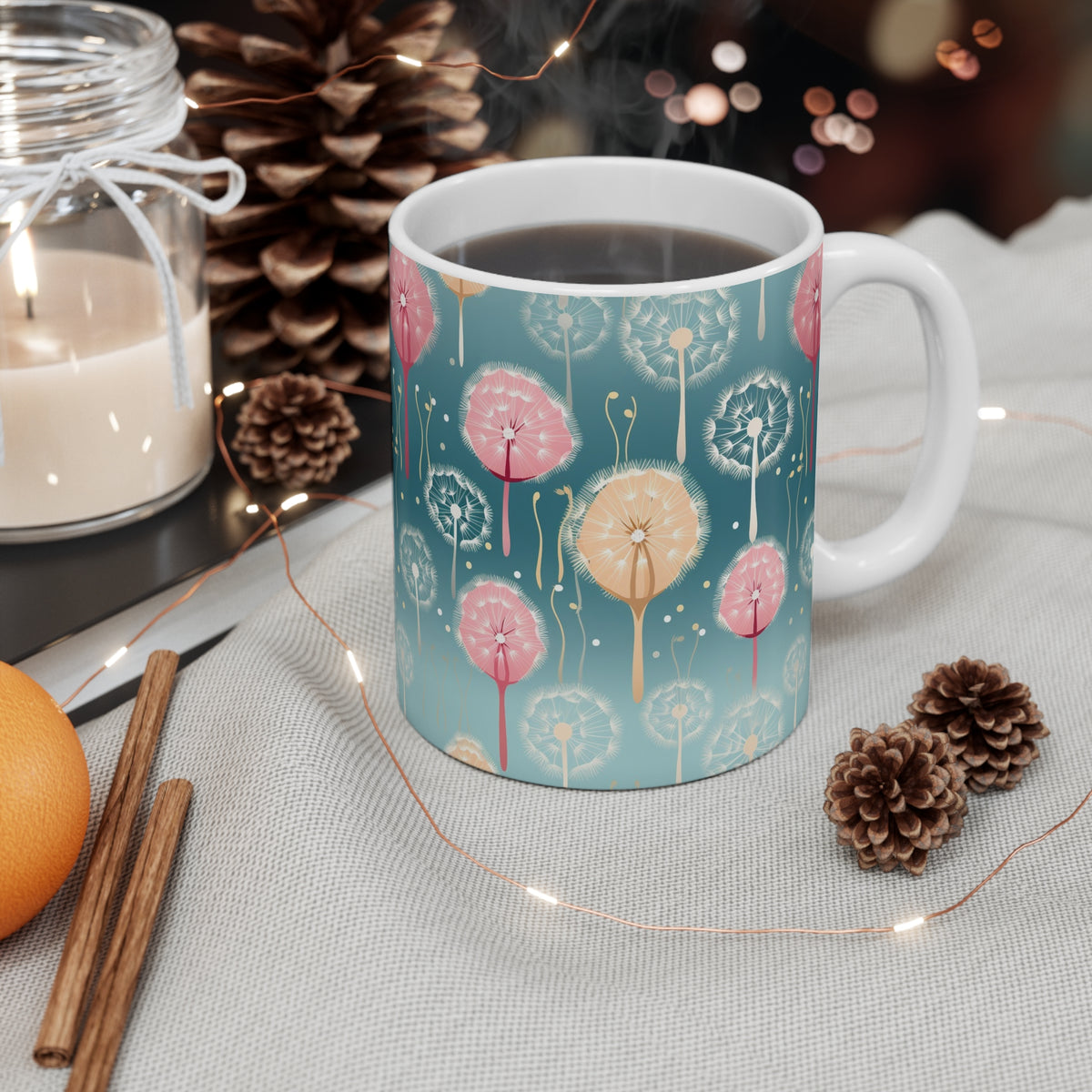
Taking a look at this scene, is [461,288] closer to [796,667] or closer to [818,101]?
[796,667]

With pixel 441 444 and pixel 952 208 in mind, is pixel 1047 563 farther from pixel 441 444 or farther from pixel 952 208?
pixel 952 208

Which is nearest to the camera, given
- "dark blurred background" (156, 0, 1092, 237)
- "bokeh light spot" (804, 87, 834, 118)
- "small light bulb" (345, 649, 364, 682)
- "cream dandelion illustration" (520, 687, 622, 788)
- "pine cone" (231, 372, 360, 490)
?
"cream dandelion illustration" (520, 687, 622, 788)

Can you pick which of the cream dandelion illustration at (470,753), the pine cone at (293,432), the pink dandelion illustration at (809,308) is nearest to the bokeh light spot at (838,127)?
the pine cone at (293,432)

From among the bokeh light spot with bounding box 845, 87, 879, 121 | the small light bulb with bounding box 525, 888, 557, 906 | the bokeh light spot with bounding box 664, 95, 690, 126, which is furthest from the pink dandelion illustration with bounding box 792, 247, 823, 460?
the bokeh light spot with bounding box 845, 87, 879, 121

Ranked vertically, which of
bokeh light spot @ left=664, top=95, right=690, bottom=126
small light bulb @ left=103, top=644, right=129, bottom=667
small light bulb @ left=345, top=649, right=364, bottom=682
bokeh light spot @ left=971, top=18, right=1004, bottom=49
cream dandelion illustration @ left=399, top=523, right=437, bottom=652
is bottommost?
small light bulb @ left=103, top=644, right=129, bottom=667

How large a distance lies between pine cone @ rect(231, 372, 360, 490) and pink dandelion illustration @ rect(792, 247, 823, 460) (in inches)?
13.7

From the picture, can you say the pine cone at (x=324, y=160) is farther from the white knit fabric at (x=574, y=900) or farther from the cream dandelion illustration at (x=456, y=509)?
the cream dandelion illustration at (x=456, y=509)

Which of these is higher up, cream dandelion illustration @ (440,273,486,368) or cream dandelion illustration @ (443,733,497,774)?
cream dandelion illustration @ (440,273,486,368)

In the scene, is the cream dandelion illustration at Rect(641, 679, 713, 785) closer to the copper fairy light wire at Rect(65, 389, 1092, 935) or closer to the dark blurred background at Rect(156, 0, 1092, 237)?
the copper fairy light wire at Rect(65, 389, 1092, 935)

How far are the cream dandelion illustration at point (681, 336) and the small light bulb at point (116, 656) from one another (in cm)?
31

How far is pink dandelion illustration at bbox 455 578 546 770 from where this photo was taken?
51 cm

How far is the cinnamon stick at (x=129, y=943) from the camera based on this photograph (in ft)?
1.37

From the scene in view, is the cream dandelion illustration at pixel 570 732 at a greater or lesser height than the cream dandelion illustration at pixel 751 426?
lesser

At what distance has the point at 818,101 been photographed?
Answer: 1.13m
